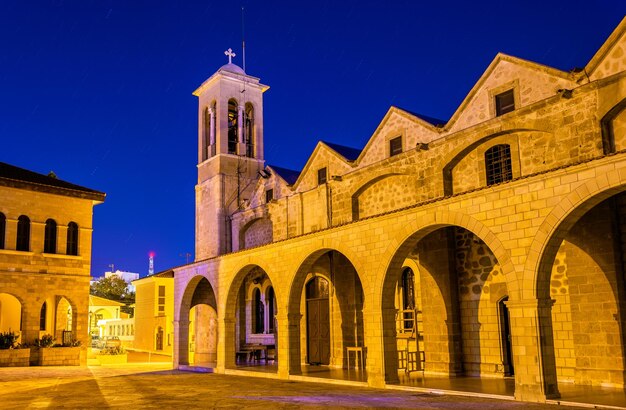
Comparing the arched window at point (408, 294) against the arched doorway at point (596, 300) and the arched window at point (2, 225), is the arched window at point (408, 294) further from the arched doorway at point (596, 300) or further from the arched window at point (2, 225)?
the arched window at point (2, 225)

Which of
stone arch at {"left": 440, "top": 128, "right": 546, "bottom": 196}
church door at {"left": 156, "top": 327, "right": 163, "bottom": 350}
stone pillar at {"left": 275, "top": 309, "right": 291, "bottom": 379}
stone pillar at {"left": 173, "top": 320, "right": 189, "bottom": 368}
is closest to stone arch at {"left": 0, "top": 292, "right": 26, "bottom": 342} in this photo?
stone pillar at {"left": 173, "top": 320, "right": 189, "bottom": 368}

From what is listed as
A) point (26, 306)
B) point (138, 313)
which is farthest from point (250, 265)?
point (138, 313)

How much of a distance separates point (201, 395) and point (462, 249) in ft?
25.3

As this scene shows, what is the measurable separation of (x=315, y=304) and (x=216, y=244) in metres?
6.57

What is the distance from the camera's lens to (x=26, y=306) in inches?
969

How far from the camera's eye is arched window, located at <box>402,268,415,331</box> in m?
17.7

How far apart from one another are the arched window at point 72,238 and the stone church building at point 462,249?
20.0ft

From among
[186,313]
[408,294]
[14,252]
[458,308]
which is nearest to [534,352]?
[458,308]

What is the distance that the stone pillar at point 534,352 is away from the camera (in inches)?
408

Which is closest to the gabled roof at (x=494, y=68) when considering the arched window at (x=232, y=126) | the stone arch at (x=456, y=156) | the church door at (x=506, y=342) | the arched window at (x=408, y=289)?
the stone arch at (x=456, y=156)

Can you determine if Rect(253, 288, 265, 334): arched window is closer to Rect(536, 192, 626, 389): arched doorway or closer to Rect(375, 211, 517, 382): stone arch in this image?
Rect(375, 211, 517, 382): stone arch

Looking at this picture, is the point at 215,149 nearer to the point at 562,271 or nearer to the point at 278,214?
the point at 278,214

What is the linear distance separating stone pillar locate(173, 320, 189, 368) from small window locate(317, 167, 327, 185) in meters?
7.41

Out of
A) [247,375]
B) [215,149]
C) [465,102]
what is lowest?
[247,375]
